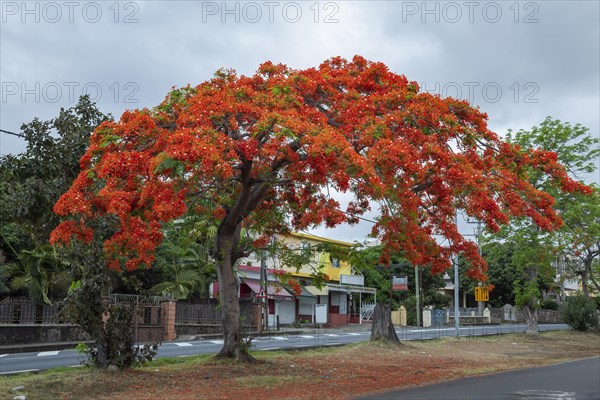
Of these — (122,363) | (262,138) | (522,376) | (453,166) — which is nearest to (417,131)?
(453,166)

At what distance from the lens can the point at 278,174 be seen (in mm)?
13555

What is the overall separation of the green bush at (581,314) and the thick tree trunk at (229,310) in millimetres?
26210

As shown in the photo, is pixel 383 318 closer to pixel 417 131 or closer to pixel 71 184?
pixel 417 131

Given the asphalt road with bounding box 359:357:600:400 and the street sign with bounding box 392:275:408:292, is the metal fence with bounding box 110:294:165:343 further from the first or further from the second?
the street sign with bounding box 392:275:408:292

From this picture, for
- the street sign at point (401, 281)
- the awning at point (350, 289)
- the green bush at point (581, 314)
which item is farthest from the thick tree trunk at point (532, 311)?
the awning at point (350, 289)

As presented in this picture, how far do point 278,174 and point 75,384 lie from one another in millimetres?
5631

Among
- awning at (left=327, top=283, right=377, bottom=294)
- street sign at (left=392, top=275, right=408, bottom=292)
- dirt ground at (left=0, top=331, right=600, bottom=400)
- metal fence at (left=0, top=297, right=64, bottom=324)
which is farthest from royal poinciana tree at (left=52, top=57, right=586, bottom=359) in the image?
awning at (left=327, top=283, right=377, bottom=294)

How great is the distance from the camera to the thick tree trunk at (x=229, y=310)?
1475 centimetres

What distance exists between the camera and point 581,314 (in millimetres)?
35062

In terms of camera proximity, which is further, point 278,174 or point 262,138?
point 278,174

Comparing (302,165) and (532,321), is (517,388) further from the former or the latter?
(532,321)

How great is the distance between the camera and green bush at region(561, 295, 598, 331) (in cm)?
3509

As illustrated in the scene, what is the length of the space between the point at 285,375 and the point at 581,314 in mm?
26842

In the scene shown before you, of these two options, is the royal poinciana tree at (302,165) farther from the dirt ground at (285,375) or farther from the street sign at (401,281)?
the street sign at (401,281)
